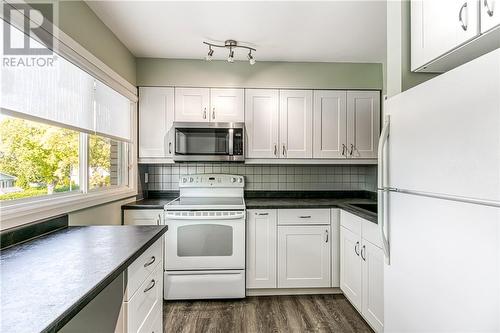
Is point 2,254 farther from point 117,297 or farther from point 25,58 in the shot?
point 25,58

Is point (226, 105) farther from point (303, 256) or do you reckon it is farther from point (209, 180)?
point (303, 256)

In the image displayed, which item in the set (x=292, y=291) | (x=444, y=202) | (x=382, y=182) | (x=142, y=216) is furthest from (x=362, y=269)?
(x=142, y=216)

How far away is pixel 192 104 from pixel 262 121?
770mm

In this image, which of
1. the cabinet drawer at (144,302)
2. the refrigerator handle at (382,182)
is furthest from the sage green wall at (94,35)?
the refrigerator handle at (382,182)

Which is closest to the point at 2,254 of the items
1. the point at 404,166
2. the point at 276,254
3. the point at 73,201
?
the point at 73,201

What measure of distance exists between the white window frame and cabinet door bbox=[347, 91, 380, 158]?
2309mm

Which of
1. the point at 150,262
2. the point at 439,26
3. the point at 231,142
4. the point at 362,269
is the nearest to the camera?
the point at 439,26

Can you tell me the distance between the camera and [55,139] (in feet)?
5.69

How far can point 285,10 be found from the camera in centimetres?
204

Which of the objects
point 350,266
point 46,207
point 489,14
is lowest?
point 350,266

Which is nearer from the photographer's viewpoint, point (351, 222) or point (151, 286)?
point (151, 286)

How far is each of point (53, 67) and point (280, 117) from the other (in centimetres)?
204

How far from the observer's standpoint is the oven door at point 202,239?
261 cm

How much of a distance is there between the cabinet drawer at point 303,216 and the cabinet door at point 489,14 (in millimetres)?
1941
